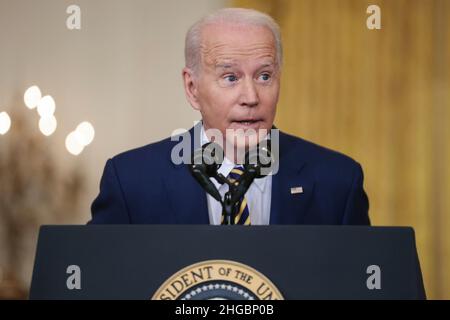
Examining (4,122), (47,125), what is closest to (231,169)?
(47,125)

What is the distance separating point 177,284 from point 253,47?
749 mm

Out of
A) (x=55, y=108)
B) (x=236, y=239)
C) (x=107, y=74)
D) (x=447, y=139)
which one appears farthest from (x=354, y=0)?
(x=236, y=239)

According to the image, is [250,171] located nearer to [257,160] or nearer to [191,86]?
[257,160]

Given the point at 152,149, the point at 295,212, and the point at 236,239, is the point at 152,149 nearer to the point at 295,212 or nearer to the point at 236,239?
the point at 295,212

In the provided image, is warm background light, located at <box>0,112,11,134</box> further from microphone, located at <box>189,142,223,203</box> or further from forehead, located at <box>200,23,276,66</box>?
microphone, located at <box>189,142,223,203</box>

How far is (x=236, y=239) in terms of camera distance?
105cm

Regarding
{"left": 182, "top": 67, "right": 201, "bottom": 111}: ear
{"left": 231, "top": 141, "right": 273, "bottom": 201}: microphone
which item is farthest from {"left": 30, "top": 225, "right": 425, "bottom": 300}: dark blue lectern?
{"left": 182, "top": 67, "right": 201, "bottom": 111}: ear

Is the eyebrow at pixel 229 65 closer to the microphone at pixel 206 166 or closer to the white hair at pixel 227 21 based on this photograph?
the white hair at pixel 227 21

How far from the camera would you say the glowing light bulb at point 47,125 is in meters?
4.04

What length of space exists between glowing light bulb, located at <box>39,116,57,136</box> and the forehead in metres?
2.55

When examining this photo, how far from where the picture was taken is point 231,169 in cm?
163

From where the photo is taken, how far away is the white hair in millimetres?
1630

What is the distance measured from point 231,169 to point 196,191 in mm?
99

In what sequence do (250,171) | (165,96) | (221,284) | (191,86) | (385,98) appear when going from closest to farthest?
(221,284)
(250,171)
(191,86)
(165,96)
(385,98)
